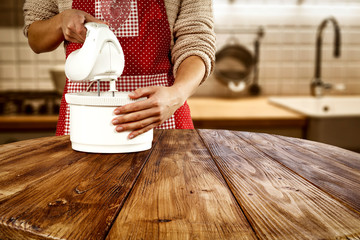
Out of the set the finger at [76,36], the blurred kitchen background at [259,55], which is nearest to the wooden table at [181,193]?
the finger at [76,36]

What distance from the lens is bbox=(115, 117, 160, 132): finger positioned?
31.2 inches

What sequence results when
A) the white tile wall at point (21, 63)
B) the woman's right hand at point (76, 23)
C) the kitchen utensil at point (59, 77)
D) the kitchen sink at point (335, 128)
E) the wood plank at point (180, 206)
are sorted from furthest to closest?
the white tile wall at point (21, 63)
the kitchen utensil at point (59, 77)
the kitchen sink at point (335, 128)
the woman's right hand at point (76, 23)
the wood plank at point (180, 206)

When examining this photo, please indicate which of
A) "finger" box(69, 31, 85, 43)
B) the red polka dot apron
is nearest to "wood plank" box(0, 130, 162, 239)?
"finger" box(69, 31, 85, 43)

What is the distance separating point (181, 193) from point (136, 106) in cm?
29

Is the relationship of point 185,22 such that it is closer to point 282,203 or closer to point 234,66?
point 282,203

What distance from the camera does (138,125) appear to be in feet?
2.68

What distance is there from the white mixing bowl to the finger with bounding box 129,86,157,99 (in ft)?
0.05

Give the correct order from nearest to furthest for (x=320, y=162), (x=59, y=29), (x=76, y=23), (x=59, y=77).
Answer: (x=320, y=162) → (x=76, y=23) → (x=59, y=29) → (x=59, y=77)

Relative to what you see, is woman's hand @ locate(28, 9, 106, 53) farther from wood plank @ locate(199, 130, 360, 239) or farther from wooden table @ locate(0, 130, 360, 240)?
wood plank @ locate(199, 130, 360, 239)

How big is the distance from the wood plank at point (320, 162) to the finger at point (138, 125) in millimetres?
271

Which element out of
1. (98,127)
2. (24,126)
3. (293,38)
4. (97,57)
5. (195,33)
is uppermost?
(293,38)

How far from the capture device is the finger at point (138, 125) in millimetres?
792

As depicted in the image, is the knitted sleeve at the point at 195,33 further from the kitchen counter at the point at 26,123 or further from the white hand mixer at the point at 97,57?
the kitchen counter at the point at 26,123

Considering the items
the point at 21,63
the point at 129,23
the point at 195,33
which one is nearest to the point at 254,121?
the point at 195,33
